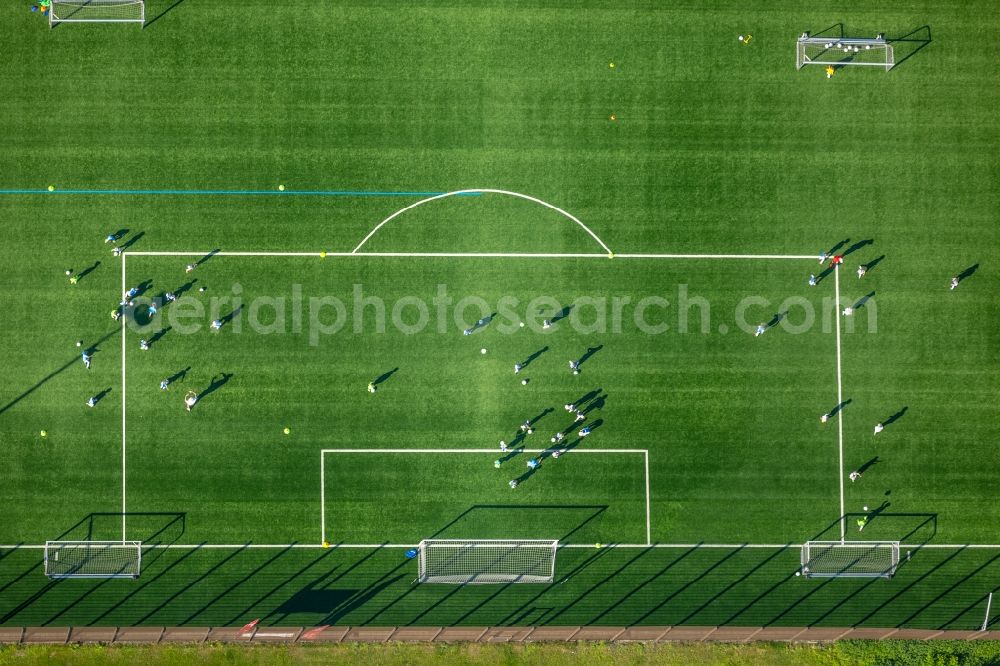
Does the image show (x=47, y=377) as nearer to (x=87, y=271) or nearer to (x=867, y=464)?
(x=87, y=271)

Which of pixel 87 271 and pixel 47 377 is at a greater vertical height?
pixel 87 271

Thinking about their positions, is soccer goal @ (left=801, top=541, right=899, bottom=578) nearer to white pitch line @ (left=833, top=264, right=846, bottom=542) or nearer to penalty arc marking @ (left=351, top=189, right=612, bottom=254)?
white pitch line @ (left=833, top=264, right=846, bottom=542)

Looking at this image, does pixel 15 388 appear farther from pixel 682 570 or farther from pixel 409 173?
pixel 682 570

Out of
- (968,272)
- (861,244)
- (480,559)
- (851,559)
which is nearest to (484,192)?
(480,559)

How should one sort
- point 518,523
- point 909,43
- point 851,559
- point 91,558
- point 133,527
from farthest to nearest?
1. point 909,43
2. point 851,559
3. point 518,523
4. point 133,527
5. point 91,558

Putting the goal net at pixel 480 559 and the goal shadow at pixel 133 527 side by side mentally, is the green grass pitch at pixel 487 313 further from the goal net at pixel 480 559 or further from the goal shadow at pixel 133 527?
the goal net at pixel 480 559

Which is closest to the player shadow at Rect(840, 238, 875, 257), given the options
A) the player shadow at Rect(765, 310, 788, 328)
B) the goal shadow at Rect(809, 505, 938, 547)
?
the player shadow at Rect(765, 310, 788, 328)

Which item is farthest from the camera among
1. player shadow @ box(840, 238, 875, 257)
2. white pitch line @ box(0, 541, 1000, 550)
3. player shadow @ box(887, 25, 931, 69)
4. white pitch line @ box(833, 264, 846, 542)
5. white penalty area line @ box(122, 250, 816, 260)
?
player shadow @ box(887, 25, 931, 69)
